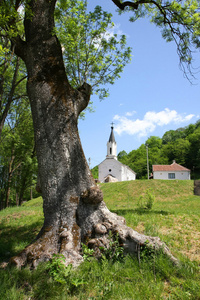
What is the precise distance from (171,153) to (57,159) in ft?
252

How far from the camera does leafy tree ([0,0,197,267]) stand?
394 centimetres

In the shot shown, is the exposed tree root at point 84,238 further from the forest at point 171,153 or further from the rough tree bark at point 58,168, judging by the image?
the forest at point 171,153

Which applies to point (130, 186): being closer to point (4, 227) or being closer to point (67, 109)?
point (4, 227)

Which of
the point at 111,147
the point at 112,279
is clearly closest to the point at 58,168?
the point at 112,279

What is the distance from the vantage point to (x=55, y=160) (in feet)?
14.6

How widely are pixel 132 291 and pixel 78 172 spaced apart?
7.85ft

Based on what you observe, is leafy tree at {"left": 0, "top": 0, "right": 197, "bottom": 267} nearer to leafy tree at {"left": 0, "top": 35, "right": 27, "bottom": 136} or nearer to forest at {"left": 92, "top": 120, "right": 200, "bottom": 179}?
leafy tree at {"left": 0, "top": 35, "right": 27, "bottom": 136}

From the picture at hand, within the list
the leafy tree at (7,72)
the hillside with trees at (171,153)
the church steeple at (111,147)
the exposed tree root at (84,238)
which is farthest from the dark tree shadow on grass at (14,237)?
the hillside with trees at (171,153)

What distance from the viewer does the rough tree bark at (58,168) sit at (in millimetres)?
3920

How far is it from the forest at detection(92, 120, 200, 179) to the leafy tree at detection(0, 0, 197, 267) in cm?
5221

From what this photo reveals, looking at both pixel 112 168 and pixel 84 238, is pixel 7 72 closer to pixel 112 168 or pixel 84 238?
pixel 84 238

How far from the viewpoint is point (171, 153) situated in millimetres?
76312

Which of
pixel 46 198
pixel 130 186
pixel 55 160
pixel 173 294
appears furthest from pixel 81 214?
→ pixel 130 186

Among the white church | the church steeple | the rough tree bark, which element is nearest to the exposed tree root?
the rough tree bark
